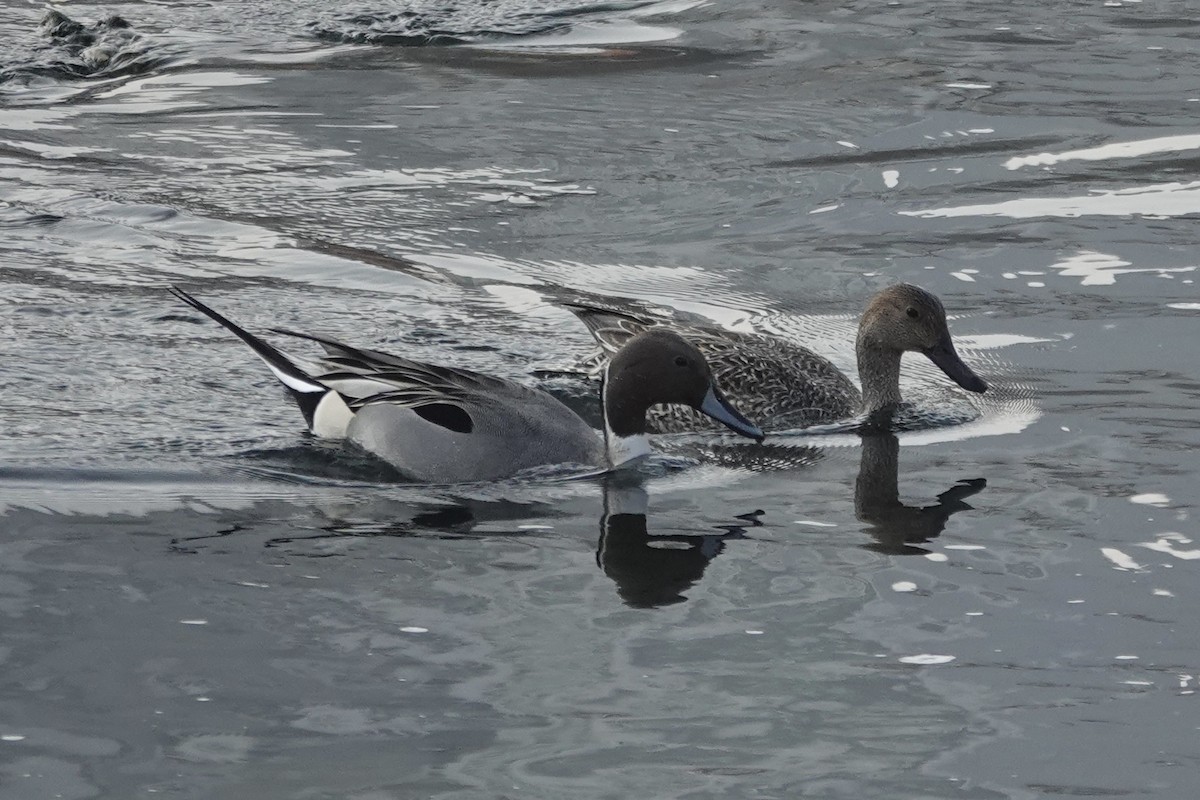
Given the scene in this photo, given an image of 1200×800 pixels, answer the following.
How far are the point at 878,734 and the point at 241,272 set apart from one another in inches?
238

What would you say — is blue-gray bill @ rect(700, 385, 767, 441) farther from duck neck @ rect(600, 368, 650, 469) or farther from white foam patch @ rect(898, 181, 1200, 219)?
white foam patch @ rect(898, 181, 1200, 219)

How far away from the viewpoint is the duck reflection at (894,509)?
6418 mm

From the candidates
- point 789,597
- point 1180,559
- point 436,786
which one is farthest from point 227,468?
point 1180,559

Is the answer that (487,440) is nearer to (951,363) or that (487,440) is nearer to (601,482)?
(601,482)

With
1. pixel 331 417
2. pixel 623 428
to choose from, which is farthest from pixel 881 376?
pixel 331 417

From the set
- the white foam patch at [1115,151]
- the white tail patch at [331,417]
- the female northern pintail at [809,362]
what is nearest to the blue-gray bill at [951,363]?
the female northern pintail at [809,362]

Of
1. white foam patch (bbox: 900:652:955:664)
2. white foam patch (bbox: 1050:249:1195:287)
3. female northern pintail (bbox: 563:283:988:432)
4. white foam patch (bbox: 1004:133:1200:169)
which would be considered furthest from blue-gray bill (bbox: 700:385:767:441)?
white foam patch (bbox: 1004:133:1200:169)

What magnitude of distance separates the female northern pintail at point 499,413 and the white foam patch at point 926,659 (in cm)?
→ 227

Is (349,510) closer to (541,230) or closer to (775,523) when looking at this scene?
(775,523)

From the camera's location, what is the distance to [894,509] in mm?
6809

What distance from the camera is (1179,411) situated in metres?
7.78

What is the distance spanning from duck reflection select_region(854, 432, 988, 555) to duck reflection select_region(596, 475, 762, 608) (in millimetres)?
428

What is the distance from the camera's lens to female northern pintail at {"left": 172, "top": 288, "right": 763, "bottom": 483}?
7340mm

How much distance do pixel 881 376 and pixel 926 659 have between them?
3.36 metres
